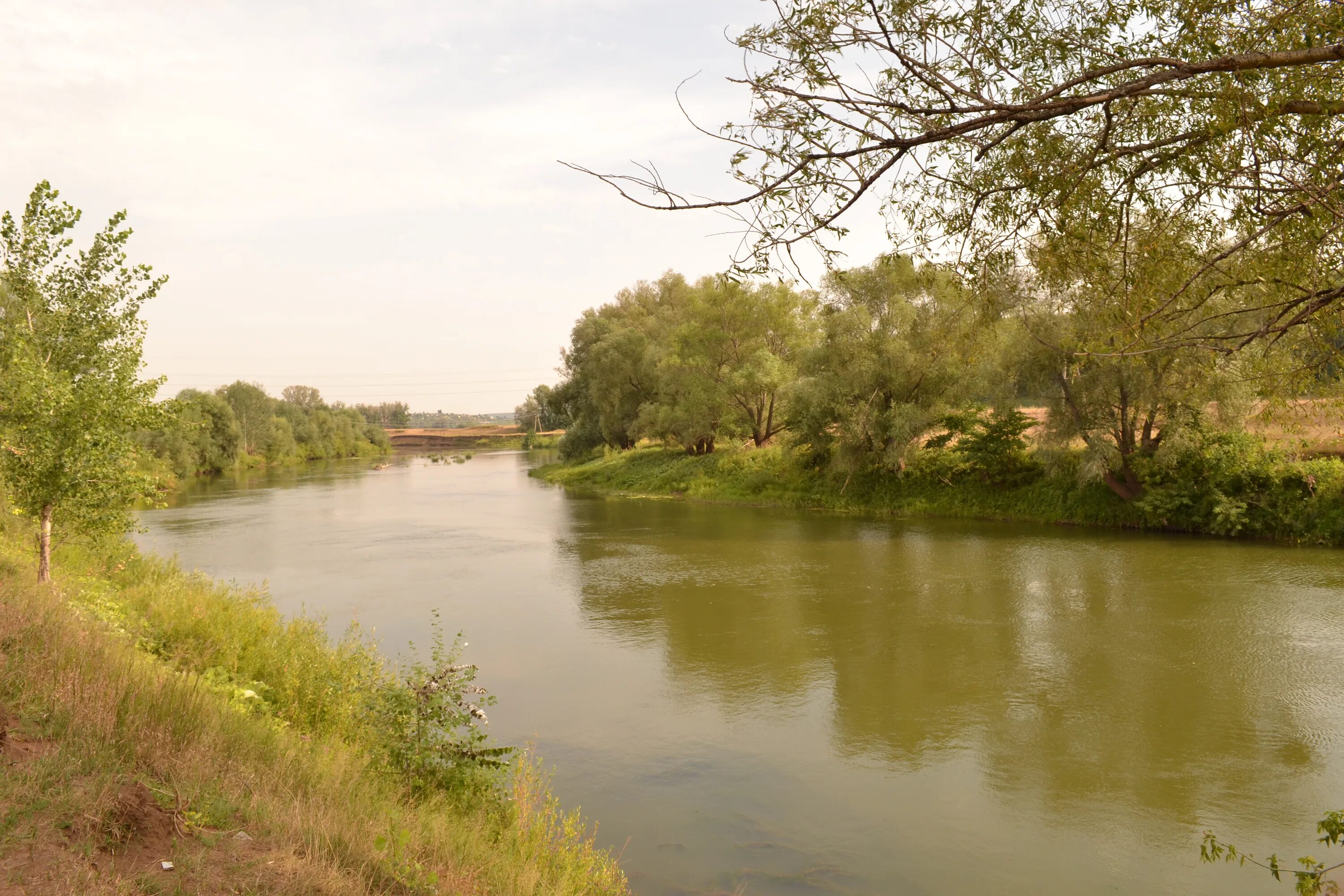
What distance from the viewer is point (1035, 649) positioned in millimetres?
12008

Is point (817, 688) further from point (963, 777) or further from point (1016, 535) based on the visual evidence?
point (1016, 535)

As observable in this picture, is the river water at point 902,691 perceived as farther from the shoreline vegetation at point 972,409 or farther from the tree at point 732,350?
the tree at point 732,350

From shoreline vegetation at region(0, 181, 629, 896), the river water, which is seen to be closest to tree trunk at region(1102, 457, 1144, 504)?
the river water

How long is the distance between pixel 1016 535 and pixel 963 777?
14613 millimetres

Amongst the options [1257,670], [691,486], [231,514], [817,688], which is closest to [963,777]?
[817,688]

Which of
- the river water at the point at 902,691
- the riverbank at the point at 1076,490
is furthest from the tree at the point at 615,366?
the river water at the point at 902,691

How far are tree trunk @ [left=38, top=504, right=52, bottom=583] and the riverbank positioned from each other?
2072cm

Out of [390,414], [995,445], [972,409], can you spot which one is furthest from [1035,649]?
[390,414]

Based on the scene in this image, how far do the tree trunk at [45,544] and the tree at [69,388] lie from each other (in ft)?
0.04

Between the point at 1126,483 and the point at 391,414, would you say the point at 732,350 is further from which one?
the point at 391,414

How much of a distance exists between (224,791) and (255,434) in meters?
69.6

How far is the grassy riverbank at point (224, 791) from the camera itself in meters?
3.83

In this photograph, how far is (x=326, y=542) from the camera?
23500mm

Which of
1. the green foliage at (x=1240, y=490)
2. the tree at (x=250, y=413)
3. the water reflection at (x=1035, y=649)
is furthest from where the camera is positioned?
the tree at (x=250, y=413)
